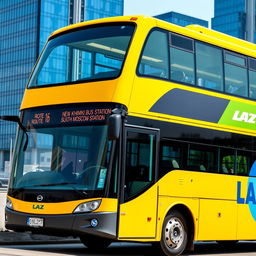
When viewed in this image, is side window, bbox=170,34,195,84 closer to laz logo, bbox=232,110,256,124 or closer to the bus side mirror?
laz logo, bbox=232,110,256,124

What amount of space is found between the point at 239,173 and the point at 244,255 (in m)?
1.83

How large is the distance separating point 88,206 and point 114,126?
155 cm

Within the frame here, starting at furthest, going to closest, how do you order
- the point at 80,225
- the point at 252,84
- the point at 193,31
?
the point at 252,84
the point at 193,31
the point at 80,225

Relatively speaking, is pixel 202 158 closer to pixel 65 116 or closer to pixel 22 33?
pixel 65 116

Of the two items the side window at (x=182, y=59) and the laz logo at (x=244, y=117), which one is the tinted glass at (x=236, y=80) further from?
the side window at (x=182, y=59)

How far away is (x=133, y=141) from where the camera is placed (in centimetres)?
1330

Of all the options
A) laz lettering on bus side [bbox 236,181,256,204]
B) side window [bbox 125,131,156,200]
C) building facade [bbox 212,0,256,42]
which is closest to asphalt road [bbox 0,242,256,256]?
laz lettering on bus side [bbox 236,181,256,204]

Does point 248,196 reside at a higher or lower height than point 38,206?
higher

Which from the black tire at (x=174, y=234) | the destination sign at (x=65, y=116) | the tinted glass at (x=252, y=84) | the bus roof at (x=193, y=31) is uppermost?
the bus roof at (x=193, y=31)

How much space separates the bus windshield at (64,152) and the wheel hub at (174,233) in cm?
189

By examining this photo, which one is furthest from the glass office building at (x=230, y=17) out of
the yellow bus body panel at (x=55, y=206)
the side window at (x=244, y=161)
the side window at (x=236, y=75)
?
the yellow bus body panel at (x=55, y=206)

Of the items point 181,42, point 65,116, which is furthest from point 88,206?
point 181,42

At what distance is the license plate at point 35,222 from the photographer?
13303mm

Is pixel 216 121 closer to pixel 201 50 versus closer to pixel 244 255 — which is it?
pixel 201 50
